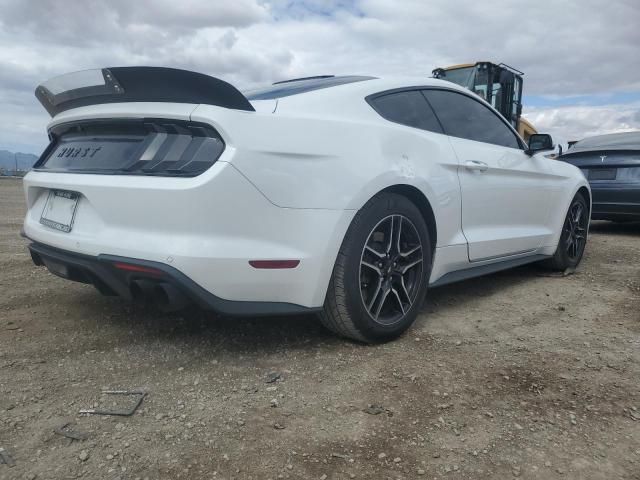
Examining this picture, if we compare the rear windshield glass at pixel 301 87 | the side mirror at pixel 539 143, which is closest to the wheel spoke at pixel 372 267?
the rear windshield glass at pixel 301 87

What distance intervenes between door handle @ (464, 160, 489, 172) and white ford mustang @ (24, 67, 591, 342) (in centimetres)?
7

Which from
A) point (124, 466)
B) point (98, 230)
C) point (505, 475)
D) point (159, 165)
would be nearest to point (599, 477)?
point (505, 475)

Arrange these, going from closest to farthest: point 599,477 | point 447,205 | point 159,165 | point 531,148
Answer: point 599,477 → point 159,165 → point 447,205 → point 531,148

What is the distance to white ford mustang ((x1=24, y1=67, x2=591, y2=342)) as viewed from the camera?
2223mm

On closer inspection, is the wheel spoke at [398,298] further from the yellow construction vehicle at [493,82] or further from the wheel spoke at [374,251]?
the yellow construction vehicle at [493,82]

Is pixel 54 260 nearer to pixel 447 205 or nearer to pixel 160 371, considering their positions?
pixel 160 371

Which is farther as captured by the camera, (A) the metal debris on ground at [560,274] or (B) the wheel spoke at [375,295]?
(A) the metal debris on ground at [560,274]

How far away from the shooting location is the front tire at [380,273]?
259 cm

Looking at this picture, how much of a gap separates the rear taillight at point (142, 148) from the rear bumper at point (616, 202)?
5.69m

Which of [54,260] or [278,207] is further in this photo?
[54,260]

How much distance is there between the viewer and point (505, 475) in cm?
173

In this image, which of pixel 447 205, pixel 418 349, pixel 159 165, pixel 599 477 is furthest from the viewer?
pixel 447 205

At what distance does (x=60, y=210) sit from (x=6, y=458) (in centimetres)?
126

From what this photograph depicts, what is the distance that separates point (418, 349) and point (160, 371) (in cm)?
127
